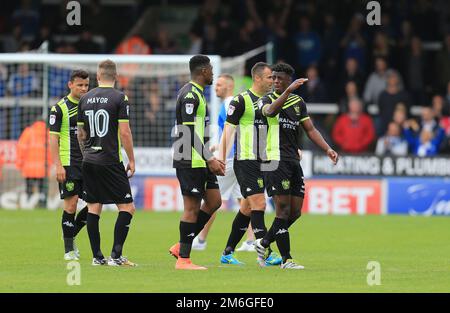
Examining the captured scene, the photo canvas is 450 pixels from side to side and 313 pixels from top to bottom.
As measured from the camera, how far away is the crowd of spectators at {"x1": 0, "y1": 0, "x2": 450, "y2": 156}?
26.4 meters

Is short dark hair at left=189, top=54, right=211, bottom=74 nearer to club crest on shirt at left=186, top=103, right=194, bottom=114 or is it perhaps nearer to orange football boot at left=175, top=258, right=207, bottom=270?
club crest on shirt at left=186, top=103, right=194, bottom=114

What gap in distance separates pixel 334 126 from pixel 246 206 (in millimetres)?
12865

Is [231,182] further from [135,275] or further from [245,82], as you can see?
[245,82]

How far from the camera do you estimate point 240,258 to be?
1512 cm

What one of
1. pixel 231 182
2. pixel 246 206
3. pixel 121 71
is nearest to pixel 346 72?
pixel 121 71

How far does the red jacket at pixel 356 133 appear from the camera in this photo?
26406mm

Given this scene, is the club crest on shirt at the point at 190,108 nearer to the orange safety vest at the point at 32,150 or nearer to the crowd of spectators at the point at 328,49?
the orange safety vest at the point at 32,150

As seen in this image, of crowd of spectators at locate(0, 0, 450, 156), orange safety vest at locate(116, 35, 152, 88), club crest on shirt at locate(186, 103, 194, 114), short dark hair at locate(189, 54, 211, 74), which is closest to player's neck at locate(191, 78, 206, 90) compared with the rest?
short dark hair at locate(189, 54, 211, 74)

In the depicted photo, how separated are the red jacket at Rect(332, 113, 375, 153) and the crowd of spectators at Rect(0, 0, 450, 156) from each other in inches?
0.9

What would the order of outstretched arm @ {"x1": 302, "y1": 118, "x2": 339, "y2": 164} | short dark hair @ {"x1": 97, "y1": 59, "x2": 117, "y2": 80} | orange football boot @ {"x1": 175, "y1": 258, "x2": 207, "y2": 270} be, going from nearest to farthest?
orange football boot @ {"x1": 175, "y1": 258, "x2": 207, "y2": 270}, short dark hair @ {"x1": 97, "y1": 59, "x2": 117, "y2": 80}, outstretched arm @ {"x1": 302, "y1": 118, "x2": 339, "y2": 164}

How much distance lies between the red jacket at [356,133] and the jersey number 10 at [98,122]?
13.7 m

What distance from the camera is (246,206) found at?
14430 mm

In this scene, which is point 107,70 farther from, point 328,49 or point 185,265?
point 328,49

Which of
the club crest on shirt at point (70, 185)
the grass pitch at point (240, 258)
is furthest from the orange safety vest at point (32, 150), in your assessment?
the club crest on shirt at point (70, 185)
